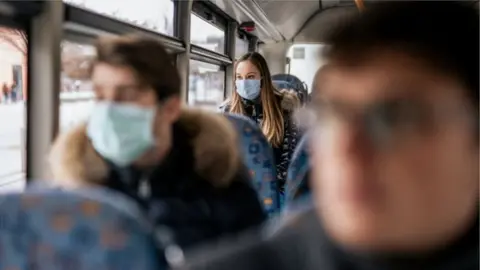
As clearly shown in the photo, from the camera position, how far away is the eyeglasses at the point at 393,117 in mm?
573

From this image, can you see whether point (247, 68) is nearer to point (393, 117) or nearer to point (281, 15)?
point (393, 117)

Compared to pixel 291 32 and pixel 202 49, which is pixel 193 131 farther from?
pixel 291 32

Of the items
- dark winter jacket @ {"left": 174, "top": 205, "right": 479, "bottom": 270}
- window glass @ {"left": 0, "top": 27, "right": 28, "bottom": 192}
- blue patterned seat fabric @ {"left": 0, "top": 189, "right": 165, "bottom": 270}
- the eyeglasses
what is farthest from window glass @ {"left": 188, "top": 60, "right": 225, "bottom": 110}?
the eyeglasses

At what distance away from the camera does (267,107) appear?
312 centimetres

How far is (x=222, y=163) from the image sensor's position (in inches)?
56.0

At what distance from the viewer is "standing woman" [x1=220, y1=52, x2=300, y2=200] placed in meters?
3.04

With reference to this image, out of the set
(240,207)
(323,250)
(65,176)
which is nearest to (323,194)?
(323,250)

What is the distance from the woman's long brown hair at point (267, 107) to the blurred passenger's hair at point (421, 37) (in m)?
2.41

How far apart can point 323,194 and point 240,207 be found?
822mm

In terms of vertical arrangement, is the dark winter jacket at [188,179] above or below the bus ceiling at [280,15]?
below

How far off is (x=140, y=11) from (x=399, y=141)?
2278 mm

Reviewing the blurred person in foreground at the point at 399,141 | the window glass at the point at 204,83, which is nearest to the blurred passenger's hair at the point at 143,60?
the blurred person in foreground at the point at 399,141

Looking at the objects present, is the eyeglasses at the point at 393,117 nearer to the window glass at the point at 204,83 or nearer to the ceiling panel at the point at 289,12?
the window glass at the point at 204,83

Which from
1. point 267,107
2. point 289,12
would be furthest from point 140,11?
point 289,12
